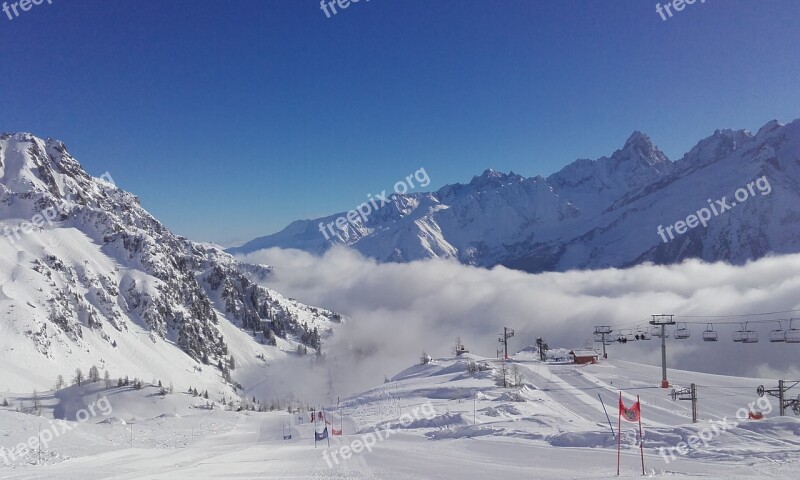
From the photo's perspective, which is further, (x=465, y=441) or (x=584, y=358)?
(x=584, y=358)

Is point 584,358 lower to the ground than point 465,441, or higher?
lower

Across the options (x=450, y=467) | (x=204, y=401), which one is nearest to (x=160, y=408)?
(x=204, y=401)

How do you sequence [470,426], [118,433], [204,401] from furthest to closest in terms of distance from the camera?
[204,401], [118,433], [470,426]

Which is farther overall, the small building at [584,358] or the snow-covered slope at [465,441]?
the small building at [584,358]

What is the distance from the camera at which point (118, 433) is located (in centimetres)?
5697

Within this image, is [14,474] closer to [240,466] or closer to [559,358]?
[240,466]

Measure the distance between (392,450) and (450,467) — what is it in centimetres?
670

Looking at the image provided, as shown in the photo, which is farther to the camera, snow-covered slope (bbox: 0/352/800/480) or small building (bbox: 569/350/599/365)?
small building (bbox: 569/350/599/365)

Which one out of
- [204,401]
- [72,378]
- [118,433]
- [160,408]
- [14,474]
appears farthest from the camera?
[72,378]

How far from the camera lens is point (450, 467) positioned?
29.3 metres

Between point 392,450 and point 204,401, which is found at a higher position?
point 392,450

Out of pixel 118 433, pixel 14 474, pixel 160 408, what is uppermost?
pixel 14 474

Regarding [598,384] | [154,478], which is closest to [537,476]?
[154,478]

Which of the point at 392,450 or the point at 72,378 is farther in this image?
the point at 72,378
